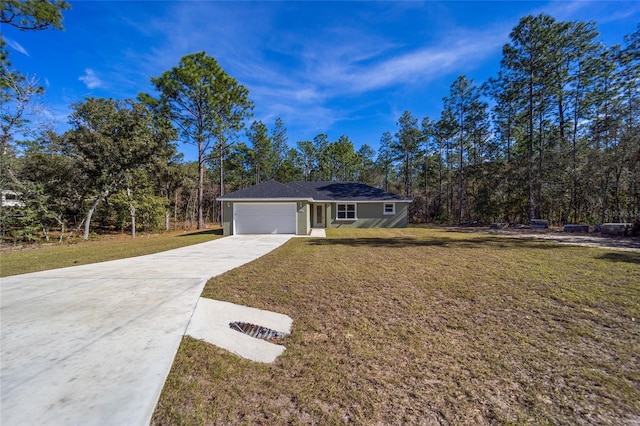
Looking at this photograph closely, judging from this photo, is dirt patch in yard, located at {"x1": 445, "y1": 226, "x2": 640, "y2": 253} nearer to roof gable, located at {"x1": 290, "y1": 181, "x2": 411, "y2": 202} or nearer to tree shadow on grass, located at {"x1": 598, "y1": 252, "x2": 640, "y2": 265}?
tree shadow on grass, located at {"x1": 598, "y1": 252, "x2": 640, "y2": 265}

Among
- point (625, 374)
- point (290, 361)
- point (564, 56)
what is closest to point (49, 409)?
point (290, 361)

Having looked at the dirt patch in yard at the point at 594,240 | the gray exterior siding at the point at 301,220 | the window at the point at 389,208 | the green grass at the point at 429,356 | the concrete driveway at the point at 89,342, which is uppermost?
the window at the point at 389,208

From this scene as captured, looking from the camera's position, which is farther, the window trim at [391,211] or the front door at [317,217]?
Result: the front door at [317,217]

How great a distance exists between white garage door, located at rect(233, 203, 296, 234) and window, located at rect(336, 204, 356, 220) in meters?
5.36

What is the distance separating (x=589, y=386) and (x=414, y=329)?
5.13 feet

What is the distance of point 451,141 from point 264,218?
21924 millimetres

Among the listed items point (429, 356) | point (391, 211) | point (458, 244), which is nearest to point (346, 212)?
point (391, 211)

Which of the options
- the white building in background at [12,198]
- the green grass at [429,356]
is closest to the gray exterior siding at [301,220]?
the green grass at [429,356]

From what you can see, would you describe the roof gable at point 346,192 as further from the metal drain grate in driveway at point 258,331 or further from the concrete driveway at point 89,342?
the metal drain grate in driveway at point 258,331

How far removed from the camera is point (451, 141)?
25.9 meters

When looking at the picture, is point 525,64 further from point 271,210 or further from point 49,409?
point 49,409

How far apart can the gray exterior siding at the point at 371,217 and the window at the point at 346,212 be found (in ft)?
0.73

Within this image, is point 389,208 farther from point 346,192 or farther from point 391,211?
point 346,192

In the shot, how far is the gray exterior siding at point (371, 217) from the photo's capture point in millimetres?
18328
